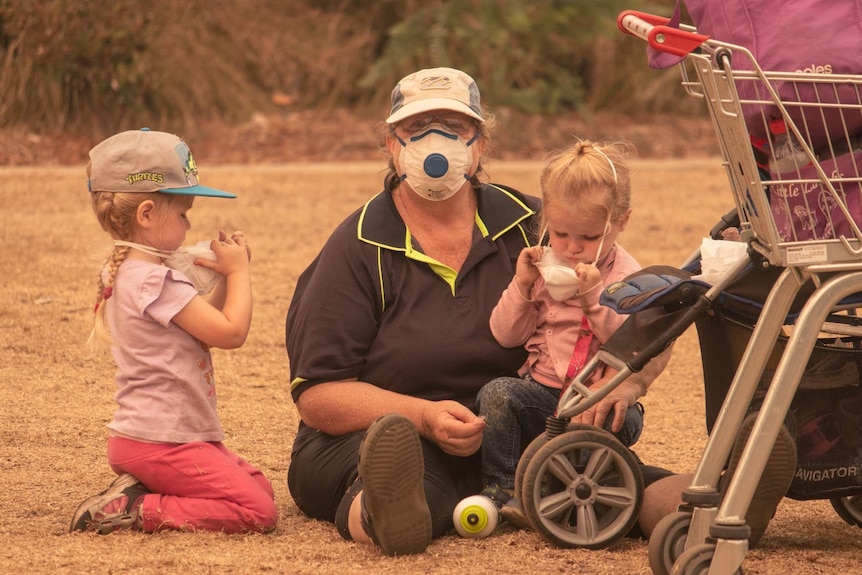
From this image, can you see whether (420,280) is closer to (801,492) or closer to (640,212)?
(801,492)

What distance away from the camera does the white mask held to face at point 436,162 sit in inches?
142

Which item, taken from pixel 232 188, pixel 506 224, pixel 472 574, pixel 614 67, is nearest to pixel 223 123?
pixel 232 188

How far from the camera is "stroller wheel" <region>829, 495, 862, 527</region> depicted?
3.70 m

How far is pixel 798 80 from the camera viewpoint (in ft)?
9.30

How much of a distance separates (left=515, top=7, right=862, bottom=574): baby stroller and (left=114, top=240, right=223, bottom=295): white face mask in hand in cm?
100

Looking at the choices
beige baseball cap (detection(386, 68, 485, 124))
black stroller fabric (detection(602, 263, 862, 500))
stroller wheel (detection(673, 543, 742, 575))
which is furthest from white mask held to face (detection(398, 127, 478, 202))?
stroller wheel (detection(673, 543, 742, 575))

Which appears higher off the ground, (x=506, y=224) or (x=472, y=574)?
(x=506, y=224)

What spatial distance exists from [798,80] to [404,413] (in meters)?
1.33

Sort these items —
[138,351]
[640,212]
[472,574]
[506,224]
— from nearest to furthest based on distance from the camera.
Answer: [472,574] < [138,351] < [506,224] < [640,212]

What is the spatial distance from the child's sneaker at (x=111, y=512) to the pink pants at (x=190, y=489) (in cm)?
3

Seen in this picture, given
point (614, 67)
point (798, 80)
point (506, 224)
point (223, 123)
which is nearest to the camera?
point (798, 80)

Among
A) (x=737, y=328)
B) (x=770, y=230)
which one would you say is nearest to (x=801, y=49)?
(x=770, y=230)

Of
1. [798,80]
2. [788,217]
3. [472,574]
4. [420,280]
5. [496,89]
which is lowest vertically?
[472,574]

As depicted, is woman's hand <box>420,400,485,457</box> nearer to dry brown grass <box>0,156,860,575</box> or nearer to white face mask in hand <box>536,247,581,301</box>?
dry brown grass <box>0,156,860,575</box>
